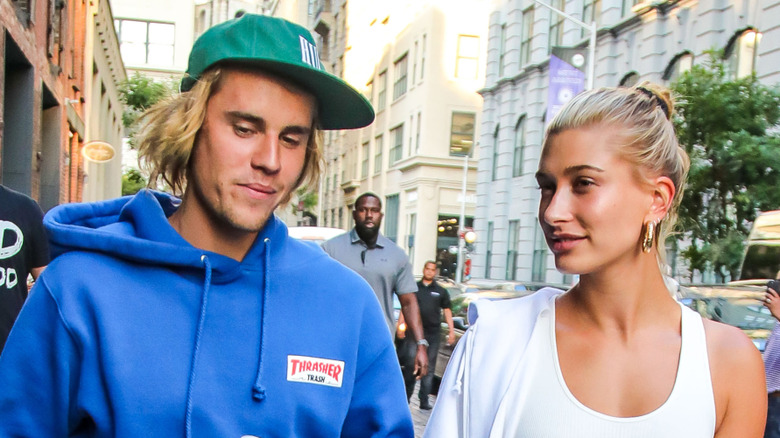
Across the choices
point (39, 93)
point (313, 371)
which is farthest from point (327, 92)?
point (39, 93)

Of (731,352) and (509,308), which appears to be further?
(509,308)

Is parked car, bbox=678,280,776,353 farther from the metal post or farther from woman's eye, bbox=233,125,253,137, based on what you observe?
the metal post

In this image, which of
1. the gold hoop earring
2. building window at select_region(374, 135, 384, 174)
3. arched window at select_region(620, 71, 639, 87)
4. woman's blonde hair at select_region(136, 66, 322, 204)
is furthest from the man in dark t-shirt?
building window at select_region(374, 135, 384, 174)

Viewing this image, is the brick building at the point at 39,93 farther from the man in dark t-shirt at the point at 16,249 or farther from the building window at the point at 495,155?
the building window at the point at 495,155

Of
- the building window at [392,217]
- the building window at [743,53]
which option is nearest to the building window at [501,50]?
the building window at [392,217]

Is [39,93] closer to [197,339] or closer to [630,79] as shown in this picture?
[197,339]

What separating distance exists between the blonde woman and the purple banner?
1847cm

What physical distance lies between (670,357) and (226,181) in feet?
4.27

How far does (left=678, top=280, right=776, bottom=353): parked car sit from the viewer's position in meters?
8.77

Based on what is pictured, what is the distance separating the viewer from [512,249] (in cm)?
3139

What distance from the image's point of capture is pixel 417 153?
43562 millimetres

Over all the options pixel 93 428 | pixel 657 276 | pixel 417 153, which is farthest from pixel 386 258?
pixel 417 153

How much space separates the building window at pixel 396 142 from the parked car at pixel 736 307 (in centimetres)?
3760

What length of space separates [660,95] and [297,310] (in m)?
1.26
